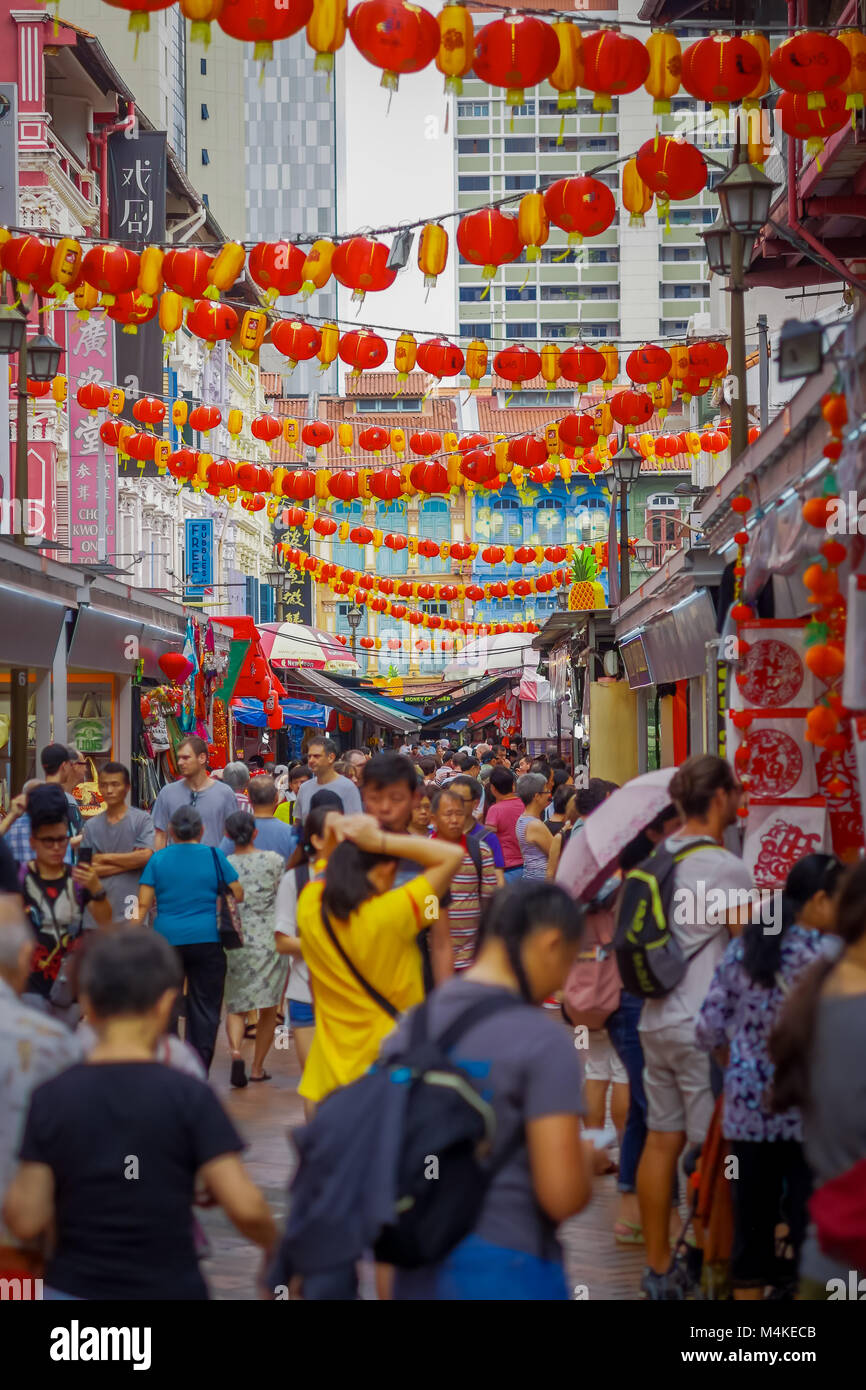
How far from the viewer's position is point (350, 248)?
36.6ft

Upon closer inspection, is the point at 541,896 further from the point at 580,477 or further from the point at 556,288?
the point at 556,288

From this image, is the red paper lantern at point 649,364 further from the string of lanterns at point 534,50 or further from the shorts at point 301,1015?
the shorts at point 301,1015

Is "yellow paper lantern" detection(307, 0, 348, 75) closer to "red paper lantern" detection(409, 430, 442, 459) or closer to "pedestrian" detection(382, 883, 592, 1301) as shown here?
"pedestrian" detection(382, 883, 592, 1301)

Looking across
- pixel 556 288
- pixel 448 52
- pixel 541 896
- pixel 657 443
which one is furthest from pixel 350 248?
pixel 556 288

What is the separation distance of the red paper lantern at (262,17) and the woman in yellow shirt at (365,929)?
12.1 feet

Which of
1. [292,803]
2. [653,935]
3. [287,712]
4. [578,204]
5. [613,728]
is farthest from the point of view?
[287,712]

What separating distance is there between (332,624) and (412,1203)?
6708 centimetres

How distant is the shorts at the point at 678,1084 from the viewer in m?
6.01

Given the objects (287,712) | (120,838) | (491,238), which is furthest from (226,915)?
(287,712)

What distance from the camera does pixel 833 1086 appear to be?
3713 mm

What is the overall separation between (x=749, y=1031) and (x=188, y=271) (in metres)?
8.32

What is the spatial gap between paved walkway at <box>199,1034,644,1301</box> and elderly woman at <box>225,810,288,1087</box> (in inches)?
21.6

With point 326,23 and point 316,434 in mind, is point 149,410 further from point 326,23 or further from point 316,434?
point 326,23

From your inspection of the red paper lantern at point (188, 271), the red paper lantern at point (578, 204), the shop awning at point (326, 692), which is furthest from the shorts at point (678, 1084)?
the shop awning at point (326, 692)
